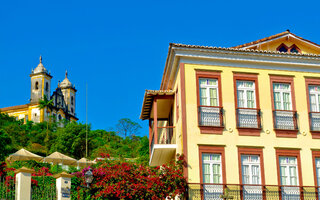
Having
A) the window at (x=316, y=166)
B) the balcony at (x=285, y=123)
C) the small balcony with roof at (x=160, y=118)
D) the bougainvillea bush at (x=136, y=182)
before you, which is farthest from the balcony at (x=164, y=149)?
the window at (x=316, y=166)

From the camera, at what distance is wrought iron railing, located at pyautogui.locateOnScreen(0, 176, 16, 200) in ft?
57.2

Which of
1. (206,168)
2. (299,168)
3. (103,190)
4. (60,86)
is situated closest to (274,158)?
(299,168)

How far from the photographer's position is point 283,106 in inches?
842

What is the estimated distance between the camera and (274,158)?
2030cm

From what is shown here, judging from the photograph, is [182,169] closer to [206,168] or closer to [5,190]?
[206,168]

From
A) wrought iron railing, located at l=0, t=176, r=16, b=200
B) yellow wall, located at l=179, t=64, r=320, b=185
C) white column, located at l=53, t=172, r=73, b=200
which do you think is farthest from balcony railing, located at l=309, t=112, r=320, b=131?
wrought iron railing, located at l=0, t=176, r=16, b=200

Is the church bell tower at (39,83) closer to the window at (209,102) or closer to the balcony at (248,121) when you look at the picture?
the window at (209,102)

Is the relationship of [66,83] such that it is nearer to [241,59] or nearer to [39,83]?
[39,83]

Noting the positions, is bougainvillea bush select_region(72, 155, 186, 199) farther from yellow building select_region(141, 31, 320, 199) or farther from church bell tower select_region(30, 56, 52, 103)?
church bell tower select_region(30, 56, 52, 103)

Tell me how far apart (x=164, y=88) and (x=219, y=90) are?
17.3ft

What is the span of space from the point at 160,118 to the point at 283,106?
7.22 metres

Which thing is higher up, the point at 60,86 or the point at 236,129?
the point at 60,86

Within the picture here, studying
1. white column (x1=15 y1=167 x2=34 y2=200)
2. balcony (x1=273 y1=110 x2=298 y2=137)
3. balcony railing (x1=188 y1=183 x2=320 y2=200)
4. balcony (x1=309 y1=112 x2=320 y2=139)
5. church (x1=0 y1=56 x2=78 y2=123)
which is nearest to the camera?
white column (x1=15 y1=167 x2=34 y2=200)

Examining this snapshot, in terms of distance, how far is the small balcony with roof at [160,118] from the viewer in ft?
69.8
